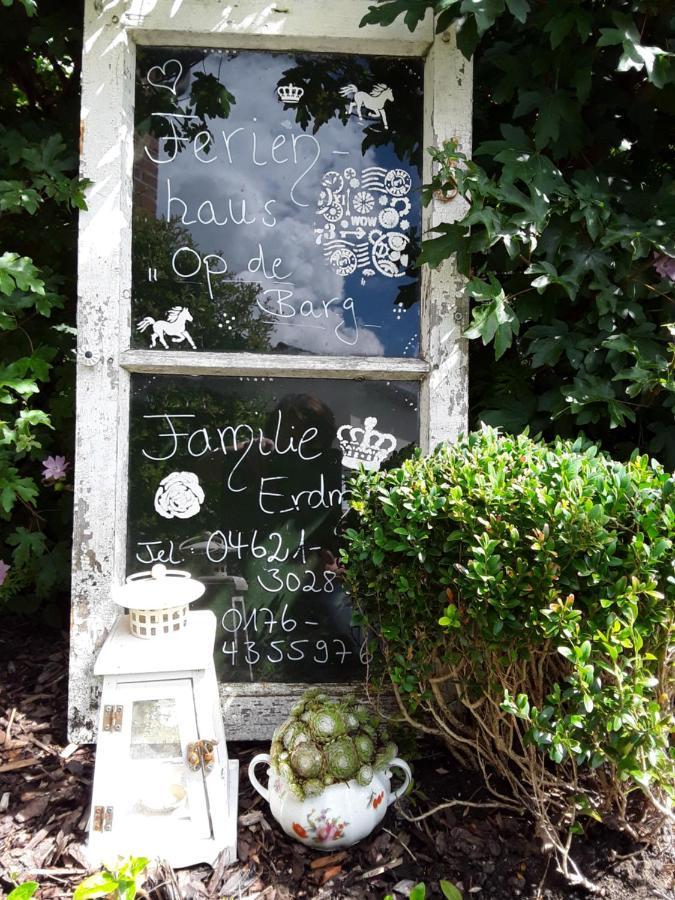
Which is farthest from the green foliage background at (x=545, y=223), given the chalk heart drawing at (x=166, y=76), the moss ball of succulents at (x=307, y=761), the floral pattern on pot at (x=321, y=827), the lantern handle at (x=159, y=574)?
the floral pattern on pot at (x=321, y=827)

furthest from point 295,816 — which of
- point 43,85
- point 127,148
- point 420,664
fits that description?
point 43,85

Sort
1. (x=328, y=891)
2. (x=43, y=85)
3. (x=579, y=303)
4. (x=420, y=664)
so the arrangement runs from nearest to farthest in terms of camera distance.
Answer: (x=328, y=891) < (x=420, y=664) < (x=579, y=303) < (x=43, y=85)

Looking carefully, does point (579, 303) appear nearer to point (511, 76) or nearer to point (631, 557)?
point (511, 76)

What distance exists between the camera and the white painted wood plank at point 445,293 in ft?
8.04

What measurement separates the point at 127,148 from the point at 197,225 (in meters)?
0.34

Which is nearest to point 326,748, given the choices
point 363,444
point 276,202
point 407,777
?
point 407,777

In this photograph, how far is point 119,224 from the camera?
2.42m

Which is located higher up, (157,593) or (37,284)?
(37,284)

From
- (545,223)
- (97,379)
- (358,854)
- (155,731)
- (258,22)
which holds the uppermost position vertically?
(258,22)

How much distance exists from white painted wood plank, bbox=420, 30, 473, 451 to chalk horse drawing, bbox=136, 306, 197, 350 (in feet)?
2.60

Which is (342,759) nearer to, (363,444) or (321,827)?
(321,827)

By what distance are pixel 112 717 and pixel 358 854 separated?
762 millimetres

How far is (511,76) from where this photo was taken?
8.12ft

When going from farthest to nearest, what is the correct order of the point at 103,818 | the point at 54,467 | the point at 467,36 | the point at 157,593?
the point at 54,467
the point at 467,36
the point at 157,593
the point at 103,818
